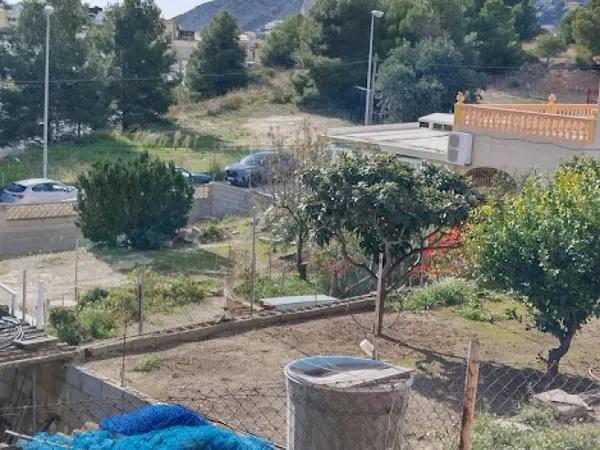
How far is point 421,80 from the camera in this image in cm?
3781

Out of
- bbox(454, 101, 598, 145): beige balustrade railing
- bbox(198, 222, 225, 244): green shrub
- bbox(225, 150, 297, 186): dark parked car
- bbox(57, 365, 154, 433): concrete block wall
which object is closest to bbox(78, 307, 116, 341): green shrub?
bbox(57, 365, 154, 433): concrete block wall

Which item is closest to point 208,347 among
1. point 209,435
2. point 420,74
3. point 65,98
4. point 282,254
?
point 209,435

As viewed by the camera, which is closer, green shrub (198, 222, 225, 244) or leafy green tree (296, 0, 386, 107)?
green shrub (198, 222, 225, 244)

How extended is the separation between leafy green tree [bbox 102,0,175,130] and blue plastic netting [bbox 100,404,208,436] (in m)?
30.5

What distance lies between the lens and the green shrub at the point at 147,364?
11.5m

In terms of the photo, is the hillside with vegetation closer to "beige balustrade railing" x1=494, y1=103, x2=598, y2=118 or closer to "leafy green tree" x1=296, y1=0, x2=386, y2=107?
"leafy green tree" x1=296, y1=0, x2=386, y2=107

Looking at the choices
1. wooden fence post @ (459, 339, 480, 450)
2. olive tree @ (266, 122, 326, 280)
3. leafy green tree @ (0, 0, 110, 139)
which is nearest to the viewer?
wooden fence post @ (459, 339, 480, 450)

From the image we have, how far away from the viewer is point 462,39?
4338cm

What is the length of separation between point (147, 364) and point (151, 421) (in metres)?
4.11

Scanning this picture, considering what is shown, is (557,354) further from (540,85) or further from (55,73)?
(540,85)

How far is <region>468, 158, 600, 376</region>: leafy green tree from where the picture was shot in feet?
34.4

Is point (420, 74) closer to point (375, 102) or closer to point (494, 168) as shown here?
point (375, 102)

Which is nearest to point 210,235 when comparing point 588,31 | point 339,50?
point 339,50

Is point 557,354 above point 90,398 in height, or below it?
above
